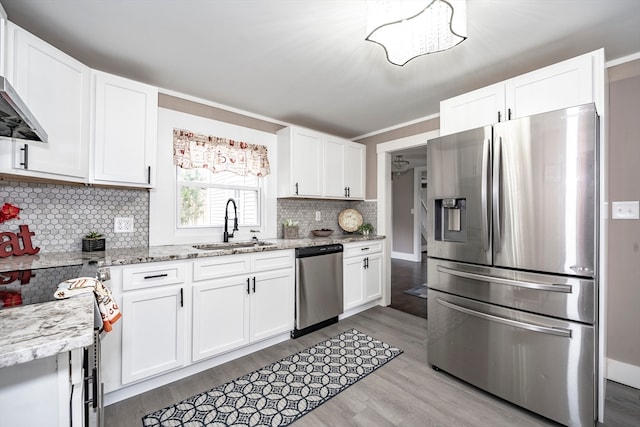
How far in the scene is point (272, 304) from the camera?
2555 mm

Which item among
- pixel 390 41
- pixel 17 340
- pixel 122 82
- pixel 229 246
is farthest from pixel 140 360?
pixel 390 41

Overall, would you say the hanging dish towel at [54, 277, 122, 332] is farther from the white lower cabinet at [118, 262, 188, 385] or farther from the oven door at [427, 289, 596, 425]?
the oven door at [427, 289, 596, 425]

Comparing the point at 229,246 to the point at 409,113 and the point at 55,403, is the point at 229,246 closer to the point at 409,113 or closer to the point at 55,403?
the point at 55,403

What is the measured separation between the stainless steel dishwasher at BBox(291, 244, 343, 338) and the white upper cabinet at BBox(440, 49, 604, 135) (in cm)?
164

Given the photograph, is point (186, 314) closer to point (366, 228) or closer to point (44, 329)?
point (44, 329)

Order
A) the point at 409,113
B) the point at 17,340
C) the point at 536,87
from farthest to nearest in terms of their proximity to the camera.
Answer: the point at 409,113, the point at 536,87, the point at 17,340

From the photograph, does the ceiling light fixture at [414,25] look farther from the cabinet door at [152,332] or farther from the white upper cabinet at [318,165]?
the cabinet door at [152,332]

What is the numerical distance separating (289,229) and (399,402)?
6.68 feet

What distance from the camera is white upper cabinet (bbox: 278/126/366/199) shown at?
3174 mm

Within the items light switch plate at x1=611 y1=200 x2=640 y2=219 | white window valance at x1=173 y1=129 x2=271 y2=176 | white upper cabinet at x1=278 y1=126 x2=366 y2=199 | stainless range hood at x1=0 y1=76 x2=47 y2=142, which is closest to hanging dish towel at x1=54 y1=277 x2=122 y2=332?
stainless range hood at x1=0 y1=76 x2=47 y2=142

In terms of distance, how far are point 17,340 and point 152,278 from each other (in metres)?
1.38

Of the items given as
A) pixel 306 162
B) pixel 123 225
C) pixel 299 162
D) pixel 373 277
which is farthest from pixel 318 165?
pixel 123 225

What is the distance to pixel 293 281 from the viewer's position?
107 inches

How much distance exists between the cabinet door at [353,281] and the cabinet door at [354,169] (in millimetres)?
965
